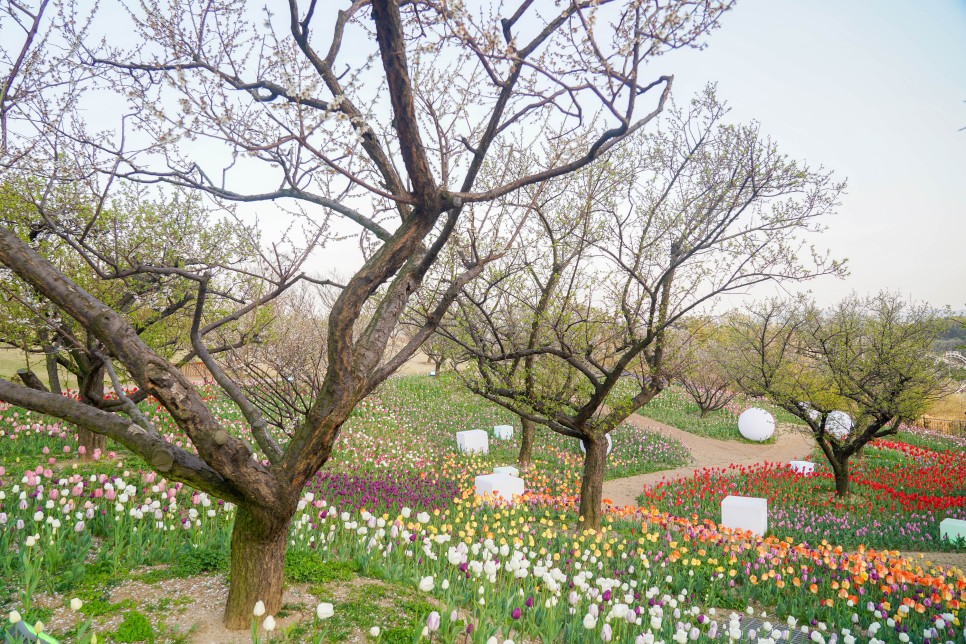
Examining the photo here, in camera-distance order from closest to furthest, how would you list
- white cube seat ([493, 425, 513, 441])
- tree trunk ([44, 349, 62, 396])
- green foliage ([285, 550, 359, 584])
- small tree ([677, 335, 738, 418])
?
green foliage ([285, 550, 359, 584]) → tree trunk ([44, 349, 62, 396]) → white cube seat ([493, 425, 513, 441]) → small tree ([677, 335, 738, 418])

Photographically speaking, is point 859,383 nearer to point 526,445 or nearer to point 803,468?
point 803,468

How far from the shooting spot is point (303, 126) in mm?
3051

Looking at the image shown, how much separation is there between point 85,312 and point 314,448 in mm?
1412

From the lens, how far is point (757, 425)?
20.7m

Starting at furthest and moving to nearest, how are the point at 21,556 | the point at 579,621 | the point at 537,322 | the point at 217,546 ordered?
1. the point at 537,322
2. the point at 217,546
3. the point at 579,621
4. the point at 21,556

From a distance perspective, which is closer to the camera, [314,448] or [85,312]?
[85,312]

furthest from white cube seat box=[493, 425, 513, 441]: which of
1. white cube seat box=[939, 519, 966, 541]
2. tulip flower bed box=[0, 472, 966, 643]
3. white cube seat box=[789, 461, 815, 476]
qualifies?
white cube seat box=[939, 519, 966, 541]

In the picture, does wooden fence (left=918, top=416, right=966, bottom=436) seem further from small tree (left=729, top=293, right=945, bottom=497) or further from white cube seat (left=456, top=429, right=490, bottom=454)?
white cube seat (left=456, top=429, right=490, bottom=454)

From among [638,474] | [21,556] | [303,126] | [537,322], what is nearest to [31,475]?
A: [21,556]


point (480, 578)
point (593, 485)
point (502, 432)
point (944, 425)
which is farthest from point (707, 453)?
point (480, 578)

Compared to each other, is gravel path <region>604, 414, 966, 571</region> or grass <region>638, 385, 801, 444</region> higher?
grass <region>638, 385, 801, 444</region>

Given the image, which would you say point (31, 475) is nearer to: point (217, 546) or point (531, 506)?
point (217, 546)

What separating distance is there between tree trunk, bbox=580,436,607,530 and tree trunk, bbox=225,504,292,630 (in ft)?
18.1

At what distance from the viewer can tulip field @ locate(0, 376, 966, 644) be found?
11.7 ft
